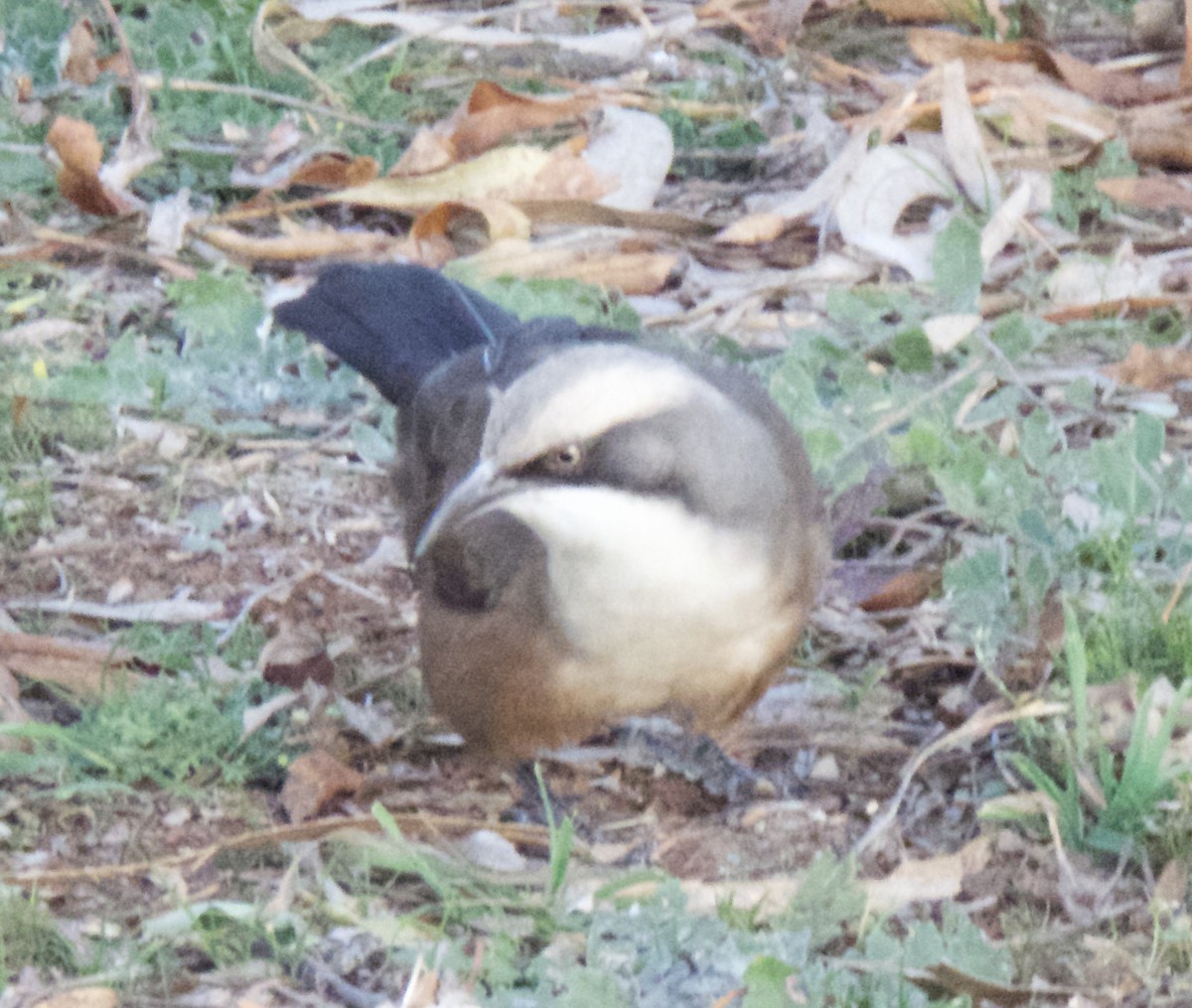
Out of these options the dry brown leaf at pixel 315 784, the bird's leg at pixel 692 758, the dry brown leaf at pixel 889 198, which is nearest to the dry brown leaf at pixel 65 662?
the dry brown leaf at pixel 315 784

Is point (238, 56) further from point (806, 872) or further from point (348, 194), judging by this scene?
point (806, 872)

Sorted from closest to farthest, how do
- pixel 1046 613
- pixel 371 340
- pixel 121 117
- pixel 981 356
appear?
pixel 1046 613, pixel 371 340, pixel 981 356, pixel 121 117

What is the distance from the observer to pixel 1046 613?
3.72m

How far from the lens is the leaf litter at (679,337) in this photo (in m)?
3.27

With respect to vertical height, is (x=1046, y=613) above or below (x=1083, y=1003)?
above

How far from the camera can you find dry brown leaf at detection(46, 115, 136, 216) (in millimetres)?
5707

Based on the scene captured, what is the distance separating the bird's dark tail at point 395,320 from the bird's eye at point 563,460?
1146 mm

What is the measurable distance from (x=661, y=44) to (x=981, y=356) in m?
2.38

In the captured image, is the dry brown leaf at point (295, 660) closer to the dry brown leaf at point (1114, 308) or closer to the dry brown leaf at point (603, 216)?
the dry brown leaf at point (603, 216)

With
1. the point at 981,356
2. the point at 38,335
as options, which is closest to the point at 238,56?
the point at 38,335

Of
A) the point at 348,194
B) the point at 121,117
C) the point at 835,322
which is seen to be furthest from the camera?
the point at 121,117

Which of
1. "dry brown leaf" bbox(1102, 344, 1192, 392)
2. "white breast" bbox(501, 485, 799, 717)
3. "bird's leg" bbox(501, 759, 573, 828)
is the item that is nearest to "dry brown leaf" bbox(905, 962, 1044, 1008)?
"white breast" bbox(501, 485, 799, 717)

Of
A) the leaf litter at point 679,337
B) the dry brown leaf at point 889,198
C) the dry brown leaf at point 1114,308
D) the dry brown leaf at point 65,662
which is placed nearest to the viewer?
the leaf litter at point 679,337

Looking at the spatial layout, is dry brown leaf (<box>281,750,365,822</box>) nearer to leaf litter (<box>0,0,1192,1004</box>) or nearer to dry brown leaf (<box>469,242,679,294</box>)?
leaf litter (<box>0,0,1192,1004</box>)
